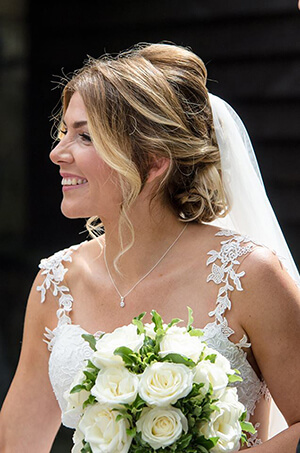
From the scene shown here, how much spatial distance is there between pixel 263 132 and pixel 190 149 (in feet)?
4.75

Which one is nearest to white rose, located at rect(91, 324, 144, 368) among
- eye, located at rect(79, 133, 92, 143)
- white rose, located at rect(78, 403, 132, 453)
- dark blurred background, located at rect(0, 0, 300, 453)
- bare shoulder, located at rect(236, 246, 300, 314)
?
white rose, located at rect(78, 403, 132, 453)

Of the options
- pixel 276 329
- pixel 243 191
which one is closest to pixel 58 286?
pixel 243 191

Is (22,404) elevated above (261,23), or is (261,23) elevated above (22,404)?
(261,23)

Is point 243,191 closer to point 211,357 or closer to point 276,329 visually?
point 276,329

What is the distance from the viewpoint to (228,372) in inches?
78.5

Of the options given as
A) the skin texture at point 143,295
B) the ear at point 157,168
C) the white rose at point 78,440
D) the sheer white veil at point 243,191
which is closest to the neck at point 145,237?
the skin texture at point 143,295

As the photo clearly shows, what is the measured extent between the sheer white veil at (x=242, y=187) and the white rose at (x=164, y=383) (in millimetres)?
862

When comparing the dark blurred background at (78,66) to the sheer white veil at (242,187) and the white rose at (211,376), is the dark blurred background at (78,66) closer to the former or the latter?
the sheer white veil at (242,187)

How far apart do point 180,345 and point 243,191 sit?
885 millimetres

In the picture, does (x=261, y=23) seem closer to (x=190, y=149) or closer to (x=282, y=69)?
(x=282, y=69)

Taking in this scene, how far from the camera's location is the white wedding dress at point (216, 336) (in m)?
2.42

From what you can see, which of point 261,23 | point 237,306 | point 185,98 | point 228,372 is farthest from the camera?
point 261,23

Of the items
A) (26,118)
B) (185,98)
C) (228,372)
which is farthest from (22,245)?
(228,372)

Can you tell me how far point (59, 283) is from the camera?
2801 mm
